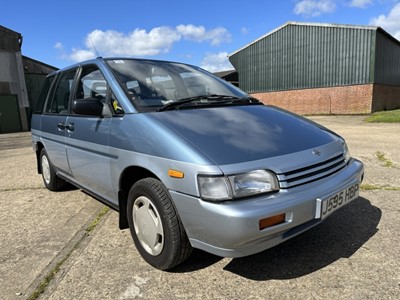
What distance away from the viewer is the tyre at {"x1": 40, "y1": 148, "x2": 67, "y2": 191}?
15.3 ft

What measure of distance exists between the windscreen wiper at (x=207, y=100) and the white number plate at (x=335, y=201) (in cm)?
129

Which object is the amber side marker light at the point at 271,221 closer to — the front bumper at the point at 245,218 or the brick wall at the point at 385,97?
the front bumper at the point at 245,218

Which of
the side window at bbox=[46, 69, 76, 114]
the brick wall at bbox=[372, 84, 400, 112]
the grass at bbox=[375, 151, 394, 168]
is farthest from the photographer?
the brick wall at bbox=[372, 84, 400, 112]

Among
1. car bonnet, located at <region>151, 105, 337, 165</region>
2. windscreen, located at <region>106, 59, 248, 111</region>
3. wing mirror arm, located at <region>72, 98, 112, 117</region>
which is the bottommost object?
car bonnet, located at <region>151, 105, 337, 165</region>

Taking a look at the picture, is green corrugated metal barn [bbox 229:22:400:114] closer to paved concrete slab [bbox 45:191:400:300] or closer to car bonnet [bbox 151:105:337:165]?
paved concrete slab [bbox 45:191:400:300]

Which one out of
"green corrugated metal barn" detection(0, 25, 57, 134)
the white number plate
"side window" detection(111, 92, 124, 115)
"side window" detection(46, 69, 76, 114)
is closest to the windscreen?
"side window" detection(111, 92, 124, 115)

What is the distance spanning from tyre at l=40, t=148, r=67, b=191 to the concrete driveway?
87cm

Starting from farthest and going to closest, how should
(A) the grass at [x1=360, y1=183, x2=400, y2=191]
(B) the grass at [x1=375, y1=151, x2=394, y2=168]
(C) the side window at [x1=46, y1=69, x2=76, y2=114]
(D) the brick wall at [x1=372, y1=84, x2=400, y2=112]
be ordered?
(D) the brick wall at [x1=372, y1=84, x2=400, y2=112] < (B) the grass at [x1=375, y1=151, x2=394, y2=168] < (A) the grass at [x1=360, y1=183, x2=400, y2=191] < (C) the side window at [x1=46, y1=69, x2=76, y2=114]

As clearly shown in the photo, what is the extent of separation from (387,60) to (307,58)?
5396 millimetres

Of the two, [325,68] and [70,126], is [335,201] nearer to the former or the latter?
[70,126]

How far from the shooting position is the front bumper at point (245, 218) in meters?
1.95

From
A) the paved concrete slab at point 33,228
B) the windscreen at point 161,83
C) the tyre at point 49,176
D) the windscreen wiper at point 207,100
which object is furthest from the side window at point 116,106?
the tyre at point 49,176

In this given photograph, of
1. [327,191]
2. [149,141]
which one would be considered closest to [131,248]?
[149,141]

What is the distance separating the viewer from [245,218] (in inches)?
76.0
